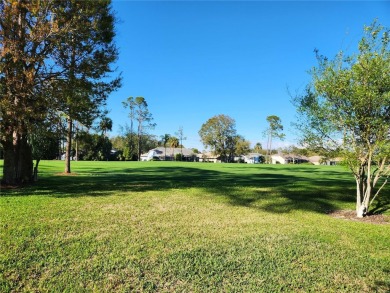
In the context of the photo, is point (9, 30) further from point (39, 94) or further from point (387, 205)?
point (387, 205)

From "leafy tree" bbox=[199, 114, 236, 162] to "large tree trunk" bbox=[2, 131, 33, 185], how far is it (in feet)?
229

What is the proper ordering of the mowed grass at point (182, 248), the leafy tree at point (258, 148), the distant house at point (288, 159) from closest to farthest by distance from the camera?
the mowed grass at point (182, 248) → the distant house at point (288, 159) → the leafy tree at point (258, 148)

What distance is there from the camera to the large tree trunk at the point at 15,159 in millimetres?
10672

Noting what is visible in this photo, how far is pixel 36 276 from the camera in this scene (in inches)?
151

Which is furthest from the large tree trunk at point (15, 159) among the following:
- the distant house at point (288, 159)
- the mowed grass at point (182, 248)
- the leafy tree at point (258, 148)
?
the leafy tree at point (258, 148)

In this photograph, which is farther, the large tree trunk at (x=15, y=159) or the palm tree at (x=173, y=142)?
the palm tree at (x=173, y=142)

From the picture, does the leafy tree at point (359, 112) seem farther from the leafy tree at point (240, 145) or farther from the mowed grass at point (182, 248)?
the leafy tree at point (240, 145)

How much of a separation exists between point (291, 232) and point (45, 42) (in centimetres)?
965

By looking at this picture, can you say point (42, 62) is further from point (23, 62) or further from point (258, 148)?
point (258, 148)

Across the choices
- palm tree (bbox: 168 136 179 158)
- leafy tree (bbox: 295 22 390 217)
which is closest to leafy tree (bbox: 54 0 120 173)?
leafy tree (bbox: 295 22 390 217)

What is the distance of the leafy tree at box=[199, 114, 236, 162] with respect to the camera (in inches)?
3140

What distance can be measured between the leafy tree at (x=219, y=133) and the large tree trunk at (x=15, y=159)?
229 ft

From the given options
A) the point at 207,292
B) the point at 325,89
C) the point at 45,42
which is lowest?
the point at 207,292

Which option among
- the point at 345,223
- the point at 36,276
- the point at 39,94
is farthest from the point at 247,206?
the point at 39,94
